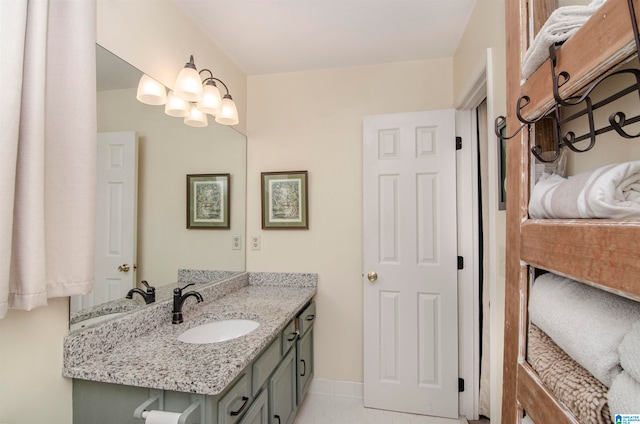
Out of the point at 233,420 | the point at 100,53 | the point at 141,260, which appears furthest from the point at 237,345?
the point at 100,53

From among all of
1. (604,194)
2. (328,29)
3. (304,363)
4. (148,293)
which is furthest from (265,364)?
(328,29)

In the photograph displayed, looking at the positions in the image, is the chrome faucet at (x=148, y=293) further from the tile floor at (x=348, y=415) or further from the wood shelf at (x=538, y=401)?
the wood shelf at (x=538, y=401)

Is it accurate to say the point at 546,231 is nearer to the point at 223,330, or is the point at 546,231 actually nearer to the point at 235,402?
the point at 235,402

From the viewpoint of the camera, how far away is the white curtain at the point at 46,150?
0.74 metres

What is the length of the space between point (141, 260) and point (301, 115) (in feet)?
5.03

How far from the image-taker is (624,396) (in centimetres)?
43

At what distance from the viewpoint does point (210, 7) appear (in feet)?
5.41

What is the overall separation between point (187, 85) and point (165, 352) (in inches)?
49.5

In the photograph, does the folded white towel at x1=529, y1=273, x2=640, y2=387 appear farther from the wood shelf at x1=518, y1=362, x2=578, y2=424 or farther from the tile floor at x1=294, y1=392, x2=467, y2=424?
the tile floor at x1=294, y1=392, x2=467, y2=424

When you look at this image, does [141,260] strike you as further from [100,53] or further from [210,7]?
[210,7]

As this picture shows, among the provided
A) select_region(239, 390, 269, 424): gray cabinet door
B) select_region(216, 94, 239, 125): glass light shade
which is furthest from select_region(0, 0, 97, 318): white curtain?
select_region(216, 94, 239, 125): glass light shade

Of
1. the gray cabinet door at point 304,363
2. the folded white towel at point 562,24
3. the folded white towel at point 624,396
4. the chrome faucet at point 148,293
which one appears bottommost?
the gray cabinet door at point 304,363

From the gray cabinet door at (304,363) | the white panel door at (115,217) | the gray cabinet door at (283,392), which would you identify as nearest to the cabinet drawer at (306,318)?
the gray cabinet door at (304,363)

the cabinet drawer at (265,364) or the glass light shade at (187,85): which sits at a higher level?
the glass light shade at (187,85)
